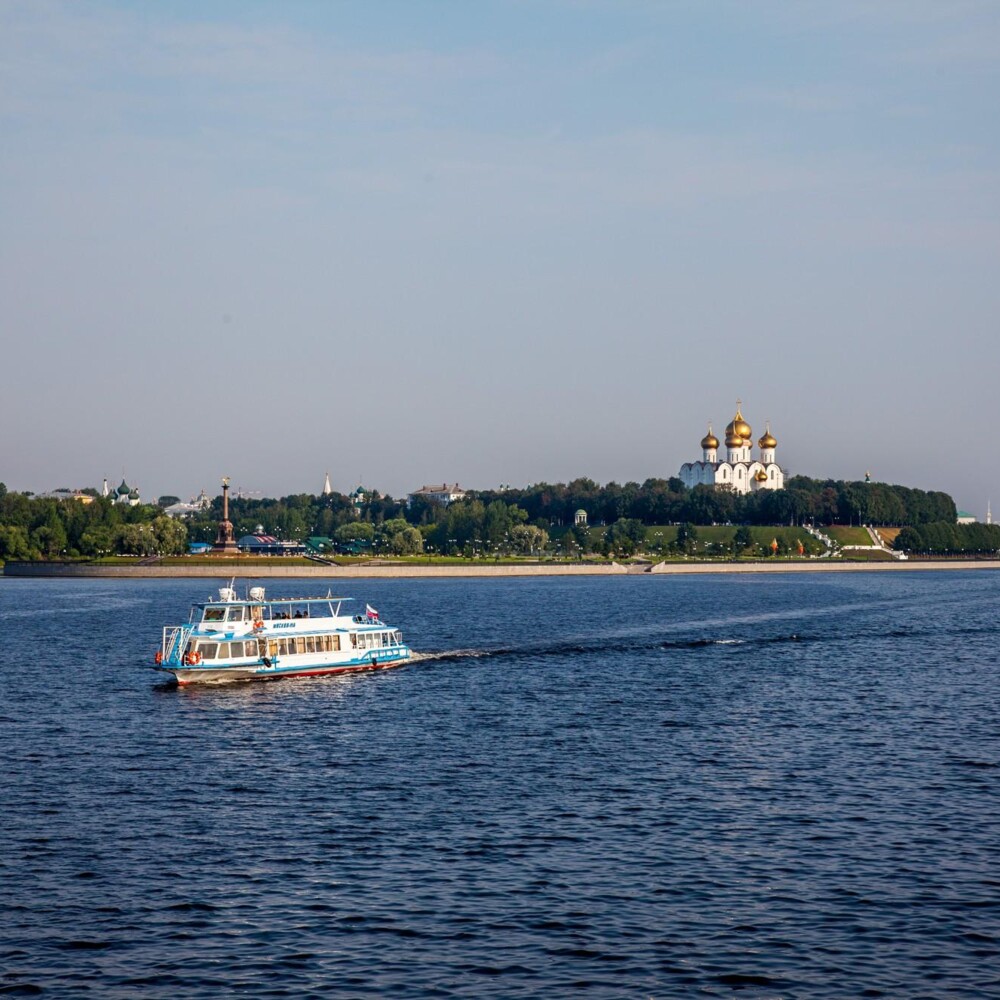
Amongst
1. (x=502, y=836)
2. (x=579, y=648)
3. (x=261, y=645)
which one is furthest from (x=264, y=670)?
(x=502, y=836)

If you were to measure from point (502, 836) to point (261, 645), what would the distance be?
44804 mm

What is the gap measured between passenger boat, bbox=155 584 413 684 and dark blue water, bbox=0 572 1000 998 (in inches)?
88.6

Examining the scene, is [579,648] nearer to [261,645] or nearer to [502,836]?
[261,645]

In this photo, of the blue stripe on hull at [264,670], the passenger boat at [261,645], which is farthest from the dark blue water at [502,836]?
the passenger boat at [261,645]

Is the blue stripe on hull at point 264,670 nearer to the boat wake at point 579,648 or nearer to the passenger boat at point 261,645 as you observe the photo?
the passenger boat at point 261,645

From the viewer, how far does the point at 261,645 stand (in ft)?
272

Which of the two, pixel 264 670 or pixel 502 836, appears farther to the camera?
pixel 264 670

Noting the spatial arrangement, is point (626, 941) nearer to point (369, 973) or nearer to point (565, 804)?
point (369, 973)

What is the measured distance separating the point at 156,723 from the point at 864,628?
77211 millimetres

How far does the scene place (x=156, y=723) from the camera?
63.6 metres

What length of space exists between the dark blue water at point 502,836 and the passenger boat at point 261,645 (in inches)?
88.6

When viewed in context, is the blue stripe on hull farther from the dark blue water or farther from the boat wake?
the boat wake

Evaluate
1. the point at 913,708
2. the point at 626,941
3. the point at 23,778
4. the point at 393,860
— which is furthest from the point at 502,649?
the point at 626,941

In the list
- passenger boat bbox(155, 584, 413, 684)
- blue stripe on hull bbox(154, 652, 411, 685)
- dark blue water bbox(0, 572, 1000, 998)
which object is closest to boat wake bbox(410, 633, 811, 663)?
blue stripe on hull bbox(154, 652, 411, 685)
